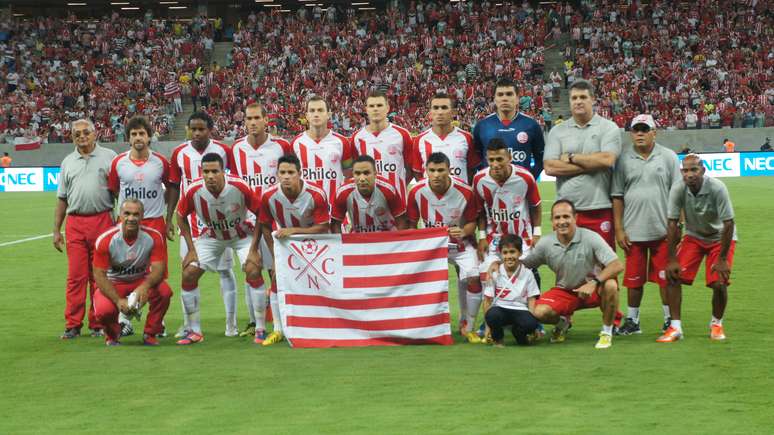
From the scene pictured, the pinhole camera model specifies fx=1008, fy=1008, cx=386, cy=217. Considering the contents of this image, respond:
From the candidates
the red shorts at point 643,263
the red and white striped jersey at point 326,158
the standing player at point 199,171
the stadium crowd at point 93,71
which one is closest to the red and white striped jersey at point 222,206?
the standing player at point 199,171

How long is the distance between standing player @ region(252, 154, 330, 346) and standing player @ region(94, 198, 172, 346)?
896 millimetres

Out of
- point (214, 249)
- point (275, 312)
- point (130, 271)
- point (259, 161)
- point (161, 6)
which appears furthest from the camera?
A: point (161, 6)

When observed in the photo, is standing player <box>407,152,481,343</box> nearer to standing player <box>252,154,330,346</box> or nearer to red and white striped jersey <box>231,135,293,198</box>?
standing player <box>252,154,330,346</box>

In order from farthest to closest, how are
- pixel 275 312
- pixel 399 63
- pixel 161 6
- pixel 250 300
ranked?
1. pixel 161 6
2. pixel 399 63
3. pixel 250 300
4. pixel 275 312

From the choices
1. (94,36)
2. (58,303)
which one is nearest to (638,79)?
(94,36)

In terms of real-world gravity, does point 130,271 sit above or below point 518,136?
below

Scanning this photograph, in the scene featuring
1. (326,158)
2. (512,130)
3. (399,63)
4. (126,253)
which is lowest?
(126,253)

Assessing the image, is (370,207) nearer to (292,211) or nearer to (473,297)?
(292,211)

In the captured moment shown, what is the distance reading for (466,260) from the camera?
29.1ft

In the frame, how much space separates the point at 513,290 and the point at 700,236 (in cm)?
170

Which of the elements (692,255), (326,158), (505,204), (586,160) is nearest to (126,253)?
(326,158)

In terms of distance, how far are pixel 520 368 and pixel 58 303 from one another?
258 inches

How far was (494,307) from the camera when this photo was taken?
832 cm

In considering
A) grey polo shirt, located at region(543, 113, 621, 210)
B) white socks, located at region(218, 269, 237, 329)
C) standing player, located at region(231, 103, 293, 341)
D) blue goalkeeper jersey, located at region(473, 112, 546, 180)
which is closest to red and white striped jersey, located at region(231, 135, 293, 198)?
standing player, located at region(231, 103, 293, 341)
